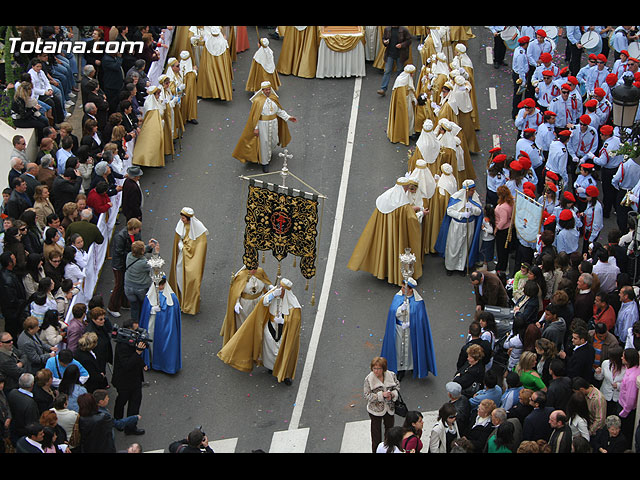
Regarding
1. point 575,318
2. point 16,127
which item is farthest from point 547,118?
point 16,127

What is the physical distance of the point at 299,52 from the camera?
937 inches

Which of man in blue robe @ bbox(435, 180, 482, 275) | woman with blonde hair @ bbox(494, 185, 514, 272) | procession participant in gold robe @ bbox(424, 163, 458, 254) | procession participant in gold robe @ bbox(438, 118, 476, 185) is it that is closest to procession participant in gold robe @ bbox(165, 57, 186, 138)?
procession participant in gold robe @ bbox(438, 118, 476, 185)

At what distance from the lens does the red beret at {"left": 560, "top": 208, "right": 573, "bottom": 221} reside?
16.8 metres

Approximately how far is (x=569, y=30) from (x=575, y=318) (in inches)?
410

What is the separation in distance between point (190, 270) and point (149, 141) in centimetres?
387

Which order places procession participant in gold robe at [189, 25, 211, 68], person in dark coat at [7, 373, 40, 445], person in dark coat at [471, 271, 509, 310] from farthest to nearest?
procession participant in gold robe at [189, 25, 211, 68], person in dark coat at [471, 271, 509, 310], person in dark coat at [7, 373, 40, 445]

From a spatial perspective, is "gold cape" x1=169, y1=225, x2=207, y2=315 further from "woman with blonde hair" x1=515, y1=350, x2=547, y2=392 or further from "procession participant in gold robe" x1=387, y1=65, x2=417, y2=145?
"procession participant in gold robe" x1=387, y1=65, x2=417, y2=145

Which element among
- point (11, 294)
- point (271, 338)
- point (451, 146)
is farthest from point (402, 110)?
point (11, 294)

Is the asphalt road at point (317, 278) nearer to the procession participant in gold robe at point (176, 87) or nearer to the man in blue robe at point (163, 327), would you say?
the man in blue robe at point (163, 327)

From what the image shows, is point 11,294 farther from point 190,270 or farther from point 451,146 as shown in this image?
point 451,146

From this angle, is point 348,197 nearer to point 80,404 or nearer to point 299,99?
point 299,99

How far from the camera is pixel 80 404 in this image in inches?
520

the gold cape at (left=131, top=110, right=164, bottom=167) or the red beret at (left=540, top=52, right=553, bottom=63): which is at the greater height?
the red beret at (left=540, top=52, right=553, bottom=63)

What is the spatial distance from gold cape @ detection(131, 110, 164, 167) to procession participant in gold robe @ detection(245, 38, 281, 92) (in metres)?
2.86
